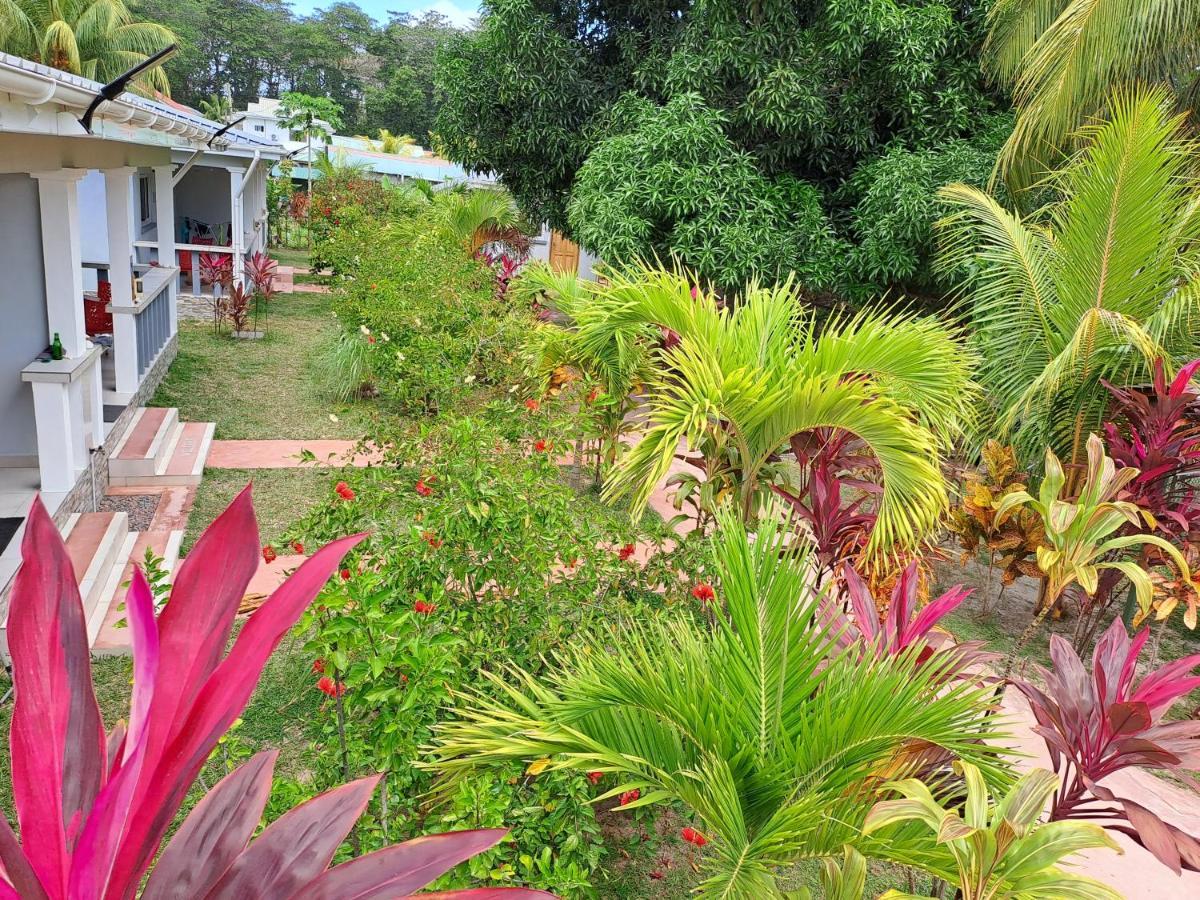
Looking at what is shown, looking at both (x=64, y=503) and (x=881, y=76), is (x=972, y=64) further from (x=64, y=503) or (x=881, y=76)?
(x=64, y=503)

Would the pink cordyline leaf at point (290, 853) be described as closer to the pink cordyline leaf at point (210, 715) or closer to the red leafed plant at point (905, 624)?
the pink cordyline leaf at point (210, 715)

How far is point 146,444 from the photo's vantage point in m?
7.16

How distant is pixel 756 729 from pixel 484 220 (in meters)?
13.9

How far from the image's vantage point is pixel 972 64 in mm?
9875

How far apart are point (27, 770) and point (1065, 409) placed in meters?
6.09

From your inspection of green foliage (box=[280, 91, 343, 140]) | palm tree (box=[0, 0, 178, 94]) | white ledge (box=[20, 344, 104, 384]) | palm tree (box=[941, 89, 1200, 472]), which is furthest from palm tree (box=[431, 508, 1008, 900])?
green foliage (box=[280, 91, 343, 140])

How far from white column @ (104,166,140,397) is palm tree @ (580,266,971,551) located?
4.77m

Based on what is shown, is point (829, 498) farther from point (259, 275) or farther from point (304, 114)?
point (304, 114)

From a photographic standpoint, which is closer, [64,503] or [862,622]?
[862,622]

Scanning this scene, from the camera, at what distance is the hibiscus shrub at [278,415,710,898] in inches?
98.4

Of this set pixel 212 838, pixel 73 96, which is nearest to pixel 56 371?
pixel 73 96

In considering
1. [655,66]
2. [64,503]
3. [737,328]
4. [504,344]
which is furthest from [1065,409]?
[655,66]

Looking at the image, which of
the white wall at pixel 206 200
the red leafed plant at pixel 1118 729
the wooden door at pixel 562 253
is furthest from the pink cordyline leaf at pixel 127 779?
the white wall at pixel 206 200

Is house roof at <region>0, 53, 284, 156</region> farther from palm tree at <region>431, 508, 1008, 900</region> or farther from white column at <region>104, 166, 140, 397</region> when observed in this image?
palm tree at <region>431, 508, 1008, 900</region>
